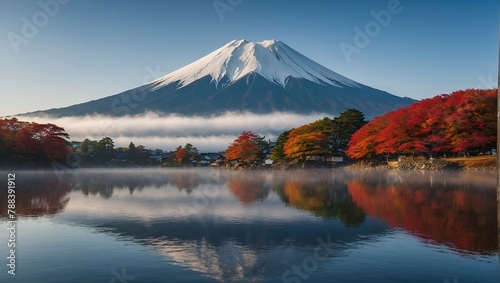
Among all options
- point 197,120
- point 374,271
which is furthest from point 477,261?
point 197,120

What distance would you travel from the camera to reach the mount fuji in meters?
123

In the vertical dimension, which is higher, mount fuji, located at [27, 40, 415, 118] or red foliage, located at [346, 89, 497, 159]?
mount fuji, located at [27, 40, 415, 118]

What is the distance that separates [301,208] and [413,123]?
30388mm

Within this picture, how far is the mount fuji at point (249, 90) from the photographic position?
123 meters

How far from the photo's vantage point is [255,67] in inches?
5699

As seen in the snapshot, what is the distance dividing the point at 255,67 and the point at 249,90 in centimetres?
1498

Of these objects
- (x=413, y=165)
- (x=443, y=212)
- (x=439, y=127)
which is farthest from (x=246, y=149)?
(x=443, y=212)

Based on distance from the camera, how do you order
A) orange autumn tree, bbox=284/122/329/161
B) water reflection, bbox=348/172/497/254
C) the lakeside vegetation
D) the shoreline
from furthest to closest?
1. orange autumn tree, bbox=284/122/329/161
2. the lakeside vegetation
3. the shoreline
4. water reflection, bbox=348/172/497/254

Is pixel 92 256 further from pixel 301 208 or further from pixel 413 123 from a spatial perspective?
pixel 413 123

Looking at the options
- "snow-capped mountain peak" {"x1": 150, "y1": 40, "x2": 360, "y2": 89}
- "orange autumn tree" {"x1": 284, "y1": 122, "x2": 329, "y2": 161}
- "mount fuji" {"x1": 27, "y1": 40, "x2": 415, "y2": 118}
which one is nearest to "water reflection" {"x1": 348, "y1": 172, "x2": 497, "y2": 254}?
"orange autumn tree" {"x1": 284, "y1": 122, "x2": 329, "y2": 161}

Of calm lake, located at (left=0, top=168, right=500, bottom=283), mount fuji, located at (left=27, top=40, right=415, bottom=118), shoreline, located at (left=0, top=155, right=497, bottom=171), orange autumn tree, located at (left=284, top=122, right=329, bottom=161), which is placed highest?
mount fuji, located at (left=27, top=40, right=415, bottom=118)

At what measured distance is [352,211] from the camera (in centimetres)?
1545

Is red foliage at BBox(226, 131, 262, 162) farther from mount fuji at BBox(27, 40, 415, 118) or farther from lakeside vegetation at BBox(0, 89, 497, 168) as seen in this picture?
mount fuji at BBox(27, 40, 415, 118)

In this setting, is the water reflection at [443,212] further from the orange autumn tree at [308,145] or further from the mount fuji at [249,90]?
the mount fuji at [249,90]
